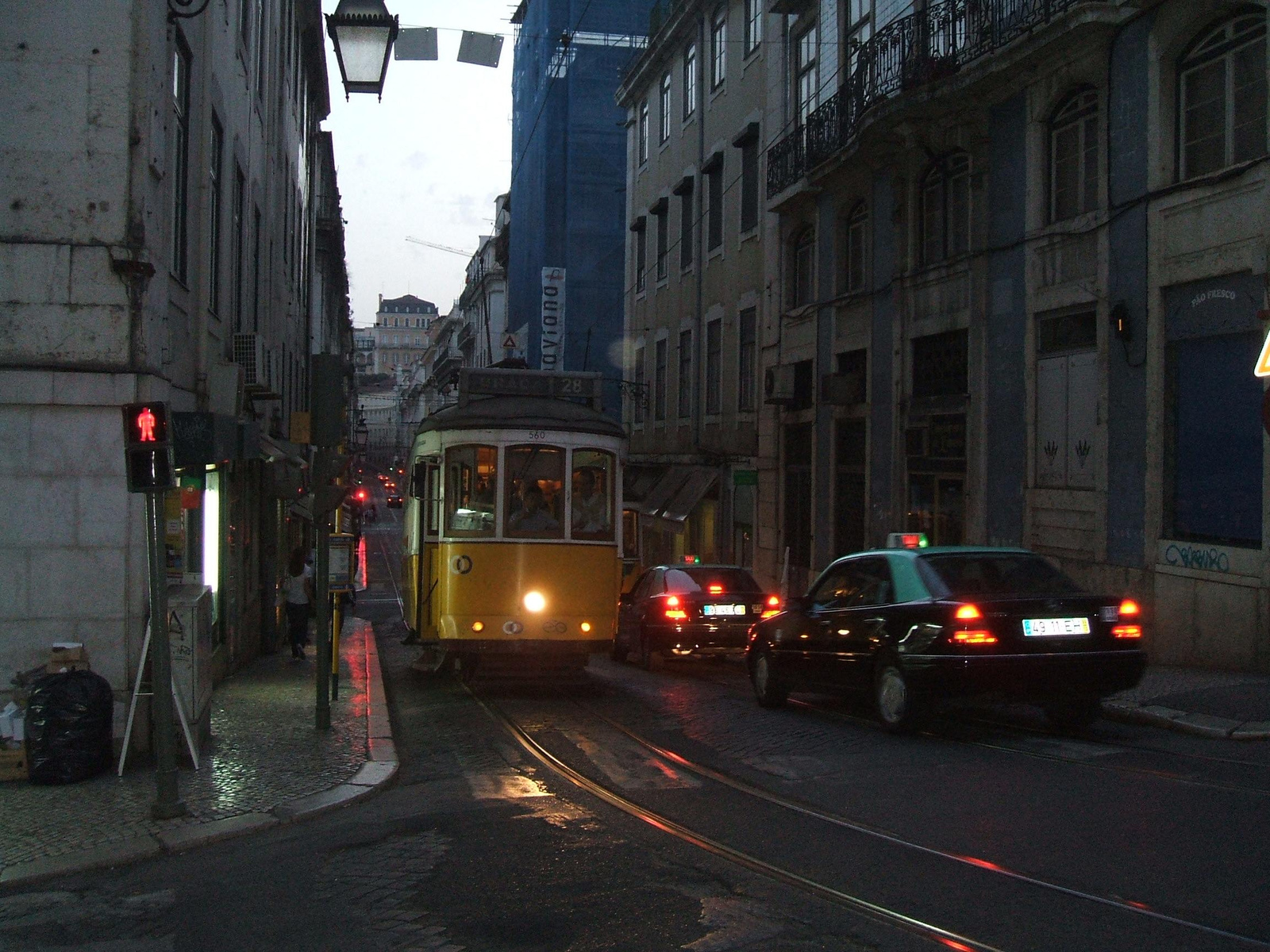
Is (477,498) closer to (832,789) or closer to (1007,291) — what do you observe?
(832,789)

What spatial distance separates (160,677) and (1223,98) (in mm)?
12363

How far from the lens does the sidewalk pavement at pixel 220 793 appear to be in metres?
7.30

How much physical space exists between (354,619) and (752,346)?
11.0m

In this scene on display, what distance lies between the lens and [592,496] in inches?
565

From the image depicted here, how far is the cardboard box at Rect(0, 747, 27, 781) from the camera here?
8.79 m

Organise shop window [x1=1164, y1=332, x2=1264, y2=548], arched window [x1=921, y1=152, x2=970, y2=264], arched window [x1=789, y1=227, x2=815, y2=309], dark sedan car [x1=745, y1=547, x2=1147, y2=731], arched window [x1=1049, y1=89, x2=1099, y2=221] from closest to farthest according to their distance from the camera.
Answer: dark sedan car [x1=745, y1=547, x2=1147, y2=731]
shop window [x1=1164, y1=332, x2=1264, y2=548]
arched window [x1=1049, y1=89, x2=1099, y2=221]
arched window [x1=921, y1=152, x2=970, y2=264]
arched window [x1=789, y1=227, x2=815, y2=309]

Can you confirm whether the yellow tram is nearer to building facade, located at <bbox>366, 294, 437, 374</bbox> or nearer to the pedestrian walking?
the pedestrian walking

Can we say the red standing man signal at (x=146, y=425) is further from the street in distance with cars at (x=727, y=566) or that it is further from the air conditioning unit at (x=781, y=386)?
the air conditioning unit at (x=781, y=386)

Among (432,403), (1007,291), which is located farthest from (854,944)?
(432,403)

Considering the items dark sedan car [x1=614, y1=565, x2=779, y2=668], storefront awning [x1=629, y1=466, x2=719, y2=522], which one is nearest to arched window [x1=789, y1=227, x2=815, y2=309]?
storefront awning [x1=629, y1=466, x2=719, y2=522]

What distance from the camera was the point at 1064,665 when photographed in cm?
955

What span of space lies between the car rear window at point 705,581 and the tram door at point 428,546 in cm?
410

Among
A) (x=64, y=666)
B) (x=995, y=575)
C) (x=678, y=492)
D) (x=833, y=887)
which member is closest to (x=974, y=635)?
(x=995, y=575)

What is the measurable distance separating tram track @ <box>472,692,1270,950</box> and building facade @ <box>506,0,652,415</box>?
38.3 meters
